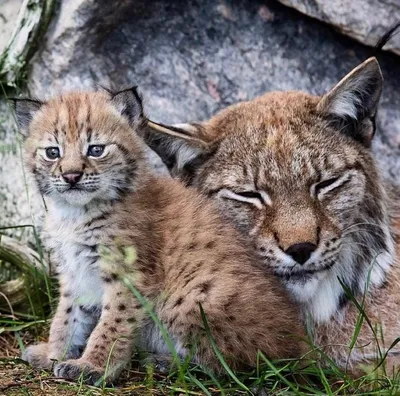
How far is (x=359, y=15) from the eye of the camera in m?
5.70

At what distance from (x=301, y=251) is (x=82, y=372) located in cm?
114

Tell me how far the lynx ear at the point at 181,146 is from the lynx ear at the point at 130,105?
86 mm

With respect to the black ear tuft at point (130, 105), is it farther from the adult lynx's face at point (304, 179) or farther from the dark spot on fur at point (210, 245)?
the dark spot on fur at point (210, 245)

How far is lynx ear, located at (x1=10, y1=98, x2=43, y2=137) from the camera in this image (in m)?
4.70

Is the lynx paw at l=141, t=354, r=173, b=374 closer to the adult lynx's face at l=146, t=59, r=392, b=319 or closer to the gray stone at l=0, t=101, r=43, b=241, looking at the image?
the adult lynx's face at l=146, t=59, r=392, b=319

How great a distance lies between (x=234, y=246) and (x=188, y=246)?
0.22m

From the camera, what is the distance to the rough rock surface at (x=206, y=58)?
19.7 ft

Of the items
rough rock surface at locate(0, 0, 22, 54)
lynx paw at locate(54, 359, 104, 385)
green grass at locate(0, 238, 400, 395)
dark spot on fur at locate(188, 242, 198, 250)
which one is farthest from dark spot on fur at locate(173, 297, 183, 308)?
rough rock surface at locate(0, 0, 22, 54)

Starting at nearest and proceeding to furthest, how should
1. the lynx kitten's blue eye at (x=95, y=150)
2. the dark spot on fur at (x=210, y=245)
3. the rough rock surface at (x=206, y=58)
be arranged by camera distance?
the lynx kitten's blue eye at (x=95, y=150) → the dark spot on fur at (x=210, y=245) → the rough rock surface at (x=206, y=58)

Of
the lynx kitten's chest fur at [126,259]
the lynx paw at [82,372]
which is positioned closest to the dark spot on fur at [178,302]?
the lynx kitten's chest fur at [126,259]

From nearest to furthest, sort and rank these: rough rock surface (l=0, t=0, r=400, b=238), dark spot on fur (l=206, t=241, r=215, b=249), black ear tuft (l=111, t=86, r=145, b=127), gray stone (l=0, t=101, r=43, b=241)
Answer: dark spot on fur (l=206, t=241, r=215, b=249) < black ear tuft (l=111, t=86, r=145, b=127) < rough rock surface (l=0, t=0, r=400, b=238) < gray stone (l=0, t=101, r=43, b=241)

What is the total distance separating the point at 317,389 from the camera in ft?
14.1

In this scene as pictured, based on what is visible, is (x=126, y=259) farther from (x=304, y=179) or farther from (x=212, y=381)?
(x=304, y=179)

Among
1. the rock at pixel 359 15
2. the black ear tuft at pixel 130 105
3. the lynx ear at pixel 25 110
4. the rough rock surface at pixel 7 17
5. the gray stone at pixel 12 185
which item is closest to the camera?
the black ear tuft at pixel 130 105
